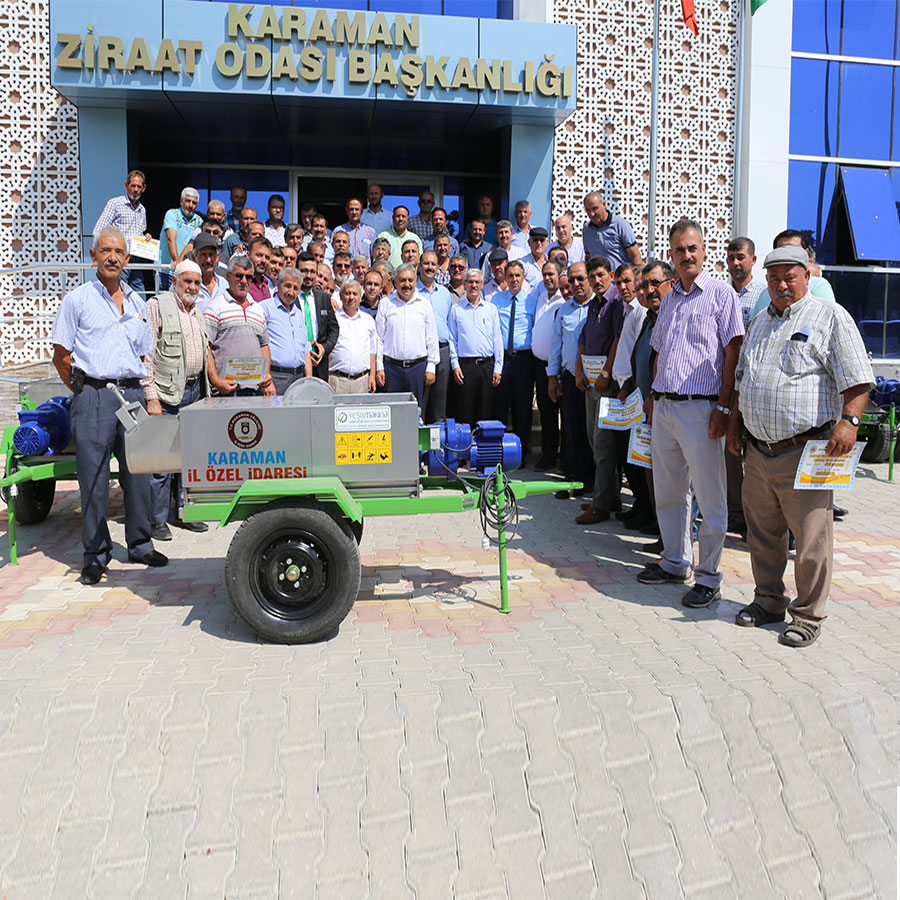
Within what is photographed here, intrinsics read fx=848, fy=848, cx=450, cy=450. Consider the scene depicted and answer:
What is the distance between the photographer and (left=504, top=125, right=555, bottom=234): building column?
12.6 metres

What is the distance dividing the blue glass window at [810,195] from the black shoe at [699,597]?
1082cm

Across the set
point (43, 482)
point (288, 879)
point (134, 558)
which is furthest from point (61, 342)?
point (288, 879)

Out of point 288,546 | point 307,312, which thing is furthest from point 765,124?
point 288,546

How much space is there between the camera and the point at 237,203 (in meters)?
11.9

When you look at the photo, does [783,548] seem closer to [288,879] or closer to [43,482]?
[288,879]

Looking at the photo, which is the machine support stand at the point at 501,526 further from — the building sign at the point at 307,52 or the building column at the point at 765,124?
the building column at the point at 765,124

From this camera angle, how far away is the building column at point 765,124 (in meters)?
13.5

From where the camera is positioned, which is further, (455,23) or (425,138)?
(425,138)

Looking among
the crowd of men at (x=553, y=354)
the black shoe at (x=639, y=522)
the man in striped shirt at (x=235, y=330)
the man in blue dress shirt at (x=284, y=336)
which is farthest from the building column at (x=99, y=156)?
the black shoe at (x=639, y=522)

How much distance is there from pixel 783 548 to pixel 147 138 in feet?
39.6

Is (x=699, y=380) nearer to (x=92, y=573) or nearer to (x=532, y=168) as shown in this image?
(x=92, y=573)

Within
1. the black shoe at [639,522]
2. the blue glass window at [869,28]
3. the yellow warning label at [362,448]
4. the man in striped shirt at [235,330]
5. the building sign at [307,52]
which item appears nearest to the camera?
the yellow warning label at [362,448]

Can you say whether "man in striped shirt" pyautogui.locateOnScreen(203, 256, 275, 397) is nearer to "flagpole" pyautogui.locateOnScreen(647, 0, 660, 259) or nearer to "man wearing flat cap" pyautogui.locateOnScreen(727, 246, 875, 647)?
"man wearing flat cap" pyautogui.locateOnScreen(727, 246, 875, 647)

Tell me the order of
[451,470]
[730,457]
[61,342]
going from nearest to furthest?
[451,470]
[61,342]
[730,457]
